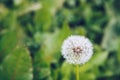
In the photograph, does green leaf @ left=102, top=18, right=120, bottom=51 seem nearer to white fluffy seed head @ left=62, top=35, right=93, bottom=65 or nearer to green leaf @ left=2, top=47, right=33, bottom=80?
green leaf @ left=2, top=47, right=33, bottom=80

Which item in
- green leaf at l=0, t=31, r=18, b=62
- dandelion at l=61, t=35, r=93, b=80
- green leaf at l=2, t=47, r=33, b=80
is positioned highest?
green leaf at l=0, t=31, r=18, b=62

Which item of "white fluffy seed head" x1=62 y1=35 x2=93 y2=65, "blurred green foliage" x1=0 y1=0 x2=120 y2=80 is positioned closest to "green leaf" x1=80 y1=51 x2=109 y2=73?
"blurred green foliage" x1=0 y1=0 x2=120 y2=80

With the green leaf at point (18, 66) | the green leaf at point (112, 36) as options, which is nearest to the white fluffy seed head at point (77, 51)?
the green leaf at point (18, 66)

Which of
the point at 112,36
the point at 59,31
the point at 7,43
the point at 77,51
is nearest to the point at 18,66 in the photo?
the point at 7,43

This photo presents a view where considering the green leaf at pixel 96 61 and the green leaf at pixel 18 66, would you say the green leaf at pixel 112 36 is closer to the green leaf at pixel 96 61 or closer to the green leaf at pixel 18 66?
the green leaf at pixel 96 61

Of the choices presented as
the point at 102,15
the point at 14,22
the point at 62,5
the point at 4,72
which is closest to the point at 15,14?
the point at 14,22

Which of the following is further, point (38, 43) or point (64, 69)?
point (38, 43)

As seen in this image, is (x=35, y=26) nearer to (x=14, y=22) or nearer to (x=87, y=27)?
(x=14, y=22)

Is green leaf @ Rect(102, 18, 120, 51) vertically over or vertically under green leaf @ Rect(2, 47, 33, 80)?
over
